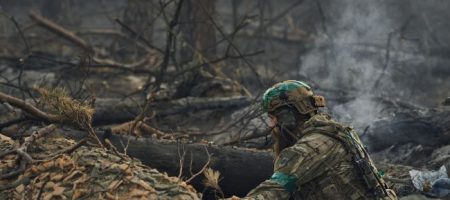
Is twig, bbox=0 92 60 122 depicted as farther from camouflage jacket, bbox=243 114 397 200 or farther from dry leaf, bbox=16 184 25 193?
camouflage jacket, bbox=243 114 397 200

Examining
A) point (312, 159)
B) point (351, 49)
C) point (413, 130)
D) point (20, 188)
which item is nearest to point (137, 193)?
point (20, 188)

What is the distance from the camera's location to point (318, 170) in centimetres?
327

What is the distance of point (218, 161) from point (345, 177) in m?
1.73

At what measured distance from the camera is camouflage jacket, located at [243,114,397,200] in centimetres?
319

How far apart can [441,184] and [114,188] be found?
2.66m

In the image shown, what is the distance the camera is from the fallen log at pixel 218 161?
4914 millimetres

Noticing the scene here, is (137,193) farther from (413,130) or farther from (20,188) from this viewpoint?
(413,130)

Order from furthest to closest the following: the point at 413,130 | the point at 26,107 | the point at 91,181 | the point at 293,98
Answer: the point at 413,130
the point at 26,107
the point at 293,98
the point at 91,181

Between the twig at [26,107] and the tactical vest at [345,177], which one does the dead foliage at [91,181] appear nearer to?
the tactical vest at [345,177]

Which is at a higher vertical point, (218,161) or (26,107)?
(26,107)

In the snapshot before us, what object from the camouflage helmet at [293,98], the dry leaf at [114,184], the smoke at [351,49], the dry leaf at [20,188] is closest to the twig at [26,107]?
the dry leaf at [20,188]

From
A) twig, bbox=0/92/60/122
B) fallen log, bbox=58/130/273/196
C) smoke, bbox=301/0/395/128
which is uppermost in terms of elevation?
smoke, bbox=301/0/395/128

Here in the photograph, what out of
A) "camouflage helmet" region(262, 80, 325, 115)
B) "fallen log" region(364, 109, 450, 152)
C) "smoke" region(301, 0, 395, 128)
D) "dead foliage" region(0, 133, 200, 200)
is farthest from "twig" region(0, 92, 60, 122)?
"smoke" region(301, 0, 395, 128)

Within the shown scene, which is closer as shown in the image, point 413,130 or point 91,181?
point 91,181
